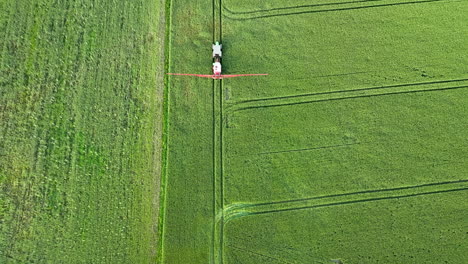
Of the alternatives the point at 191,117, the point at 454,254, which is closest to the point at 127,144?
the point at 191,117

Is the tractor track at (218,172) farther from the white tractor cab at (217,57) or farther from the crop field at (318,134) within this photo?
the white tractor cab at (217,57)

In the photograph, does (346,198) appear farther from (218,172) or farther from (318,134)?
(218,172)

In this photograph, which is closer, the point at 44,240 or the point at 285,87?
the point at 44,240

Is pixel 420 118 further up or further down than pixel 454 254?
further up

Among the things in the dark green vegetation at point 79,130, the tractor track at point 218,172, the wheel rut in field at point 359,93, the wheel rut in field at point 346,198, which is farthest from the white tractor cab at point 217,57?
the wheel rut in field at point 346,198

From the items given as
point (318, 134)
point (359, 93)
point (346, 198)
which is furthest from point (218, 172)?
point (359, 93)

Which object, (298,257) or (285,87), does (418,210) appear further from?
(285,87)
